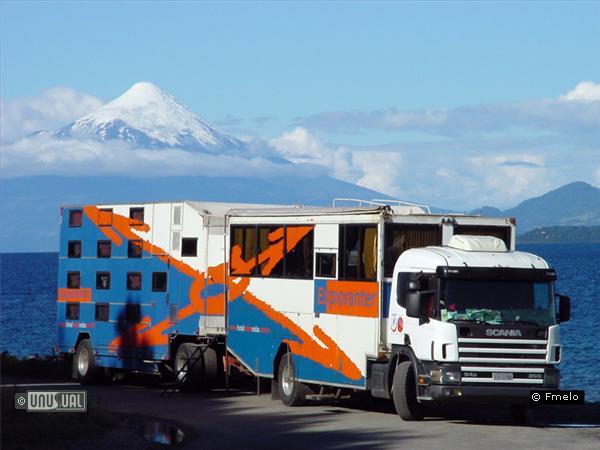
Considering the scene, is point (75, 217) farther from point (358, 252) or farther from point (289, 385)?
point (358, 252)

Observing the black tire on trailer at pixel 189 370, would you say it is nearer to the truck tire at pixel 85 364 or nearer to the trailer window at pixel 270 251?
the trailer window at pixel 270 251

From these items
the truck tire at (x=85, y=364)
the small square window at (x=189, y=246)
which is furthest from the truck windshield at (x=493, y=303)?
the truck tire at (x=85, y=364)

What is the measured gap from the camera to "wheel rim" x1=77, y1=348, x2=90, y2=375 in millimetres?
33938

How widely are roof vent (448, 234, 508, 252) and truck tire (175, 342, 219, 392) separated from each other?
8.03 meters

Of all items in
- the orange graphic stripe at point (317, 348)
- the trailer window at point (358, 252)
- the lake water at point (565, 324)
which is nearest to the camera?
the trailer window at point (358, 252)

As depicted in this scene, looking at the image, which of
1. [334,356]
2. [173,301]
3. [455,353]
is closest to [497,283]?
[455,353]

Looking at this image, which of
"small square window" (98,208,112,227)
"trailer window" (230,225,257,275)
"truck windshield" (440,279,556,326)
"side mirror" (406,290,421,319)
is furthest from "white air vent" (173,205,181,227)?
"truck windshield" (440,279,556,326)

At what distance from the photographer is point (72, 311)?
34.6 meters

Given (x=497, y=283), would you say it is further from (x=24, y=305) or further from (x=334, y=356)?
(x=24, y=305)

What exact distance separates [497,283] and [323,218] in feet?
14.5

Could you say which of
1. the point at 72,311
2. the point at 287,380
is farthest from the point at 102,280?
the point at 287,380

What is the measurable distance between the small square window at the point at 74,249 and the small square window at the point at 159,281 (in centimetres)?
311

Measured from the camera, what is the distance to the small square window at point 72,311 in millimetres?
34438
